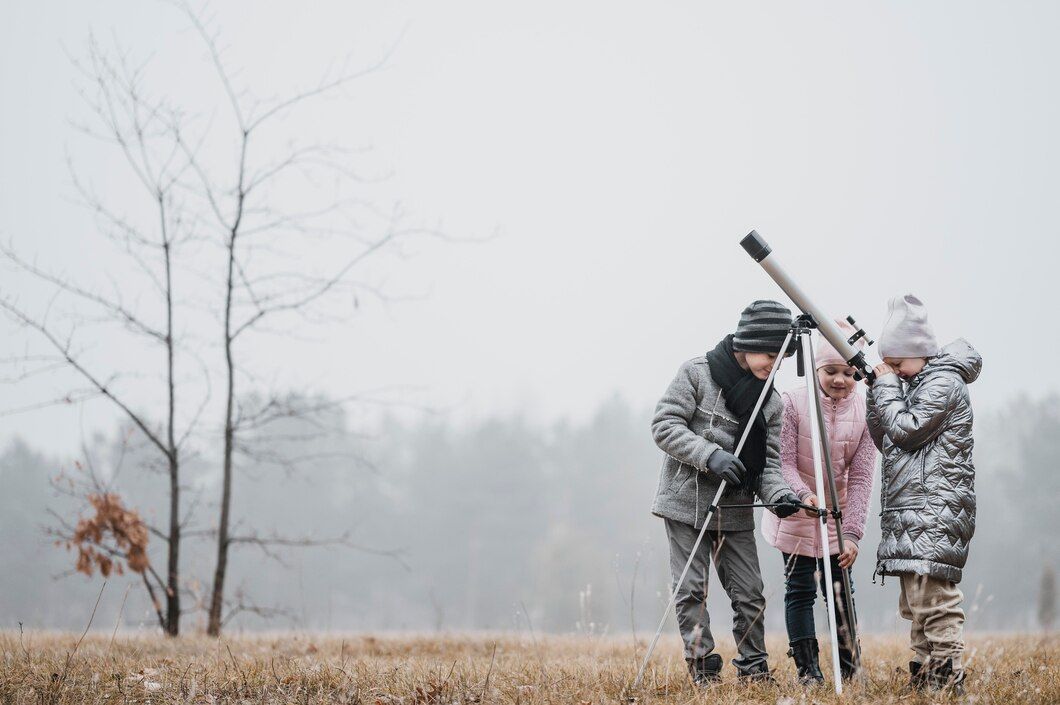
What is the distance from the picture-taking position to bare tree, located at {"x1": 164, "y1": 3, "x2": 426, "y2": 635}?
23.4 feet

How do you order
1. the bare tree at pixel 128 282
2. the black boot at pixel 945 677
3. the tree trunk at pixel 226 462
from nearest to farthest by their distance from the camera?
the black boot at pixel 945 677, the bare tree at pixel 128 282, the tree trunk at pixel 226 462

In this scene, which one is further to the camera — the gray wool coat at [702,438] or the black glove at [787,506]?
the gray wool coat at [702,438]

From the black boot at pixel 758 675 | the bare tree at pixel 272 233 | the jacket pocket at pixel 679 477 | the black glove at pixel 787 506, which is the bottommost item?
the black boot at pixel 758 675

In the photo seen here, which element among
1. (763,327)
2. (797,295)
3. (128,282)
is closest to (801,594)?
(763,327)

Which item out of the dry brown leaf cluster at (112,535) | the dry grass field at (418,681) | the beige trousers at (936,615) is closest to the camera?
the dry grass field at (418,681)

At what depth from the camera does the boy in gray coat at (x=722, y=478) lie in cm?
410

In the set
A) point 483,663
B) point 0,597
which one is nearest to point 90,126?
point 483,663

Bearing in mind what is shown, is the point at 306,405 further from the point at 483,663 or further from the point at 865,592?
the point at 865,592

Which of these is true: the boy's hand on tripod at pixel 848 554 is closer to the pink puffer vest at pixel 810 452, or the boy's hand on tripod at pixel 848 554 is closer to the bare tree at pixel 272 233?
the pink puffer vest at pixel 810 452

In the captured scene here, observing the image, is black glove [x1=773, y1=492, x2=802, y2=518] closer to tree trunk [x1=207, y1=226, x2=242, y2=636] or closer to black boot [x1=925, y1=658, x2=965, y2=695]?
black boot [x1=925, y1=658, x2=965, y2=695]

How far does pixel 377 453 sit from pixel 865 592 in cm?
2833

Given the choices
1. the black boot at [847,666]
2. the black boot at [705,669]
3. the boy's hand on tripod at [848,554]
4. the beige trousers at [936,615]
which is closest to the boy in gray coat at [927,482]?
the beige trousers at [936,615]

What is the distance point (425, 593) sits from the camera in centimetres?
4703

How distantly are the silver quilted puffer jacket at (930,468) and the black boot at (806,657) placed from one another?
672mm
